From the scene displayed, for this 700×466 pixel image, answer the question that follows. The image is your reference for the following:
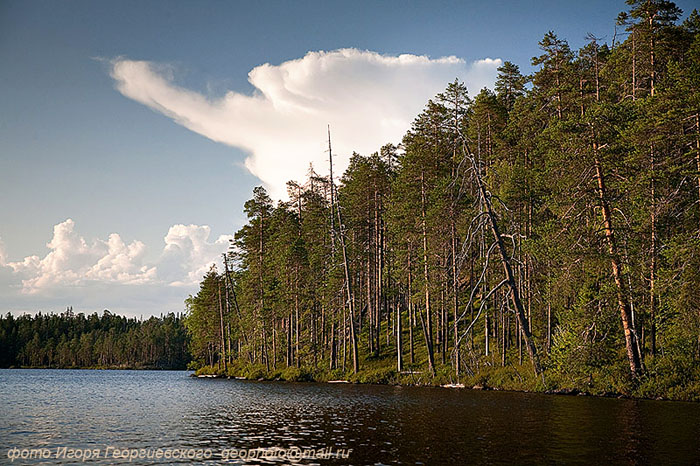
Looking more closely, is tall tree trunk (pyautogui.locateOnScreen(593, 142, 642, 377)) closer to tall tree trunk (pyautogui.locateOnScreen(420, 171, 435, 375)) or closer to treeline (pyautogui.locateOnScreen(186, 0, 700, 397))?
treeline (pyautogui.locateOnScreen(186, 0, 700, 397))

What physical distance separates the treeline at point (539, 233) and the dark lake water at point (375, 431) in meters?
5.03

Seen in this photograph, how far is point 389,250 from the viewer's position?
5425 cm

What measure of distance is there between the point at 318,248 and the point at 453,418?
33.9m

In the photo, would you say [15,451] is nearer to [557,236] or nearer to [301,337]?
[557,236]

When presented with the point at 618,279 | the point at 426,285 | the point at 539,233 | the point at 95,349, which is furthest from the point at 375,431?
the point at 95,349

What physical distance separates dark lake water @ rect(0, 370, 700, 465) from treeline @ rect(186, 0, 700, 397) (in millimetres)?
5027

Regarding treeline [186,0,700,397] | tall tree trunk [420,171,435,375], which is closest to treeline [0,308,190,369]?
treeline [186,0,700,397]

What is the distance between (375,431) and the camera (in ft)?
57.3

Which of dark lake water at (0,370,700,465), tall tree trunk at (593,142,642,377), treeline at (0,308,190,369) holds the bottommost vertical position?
treeline at (0,308,190,369)

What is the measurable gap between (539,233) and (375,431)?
68.8 ft

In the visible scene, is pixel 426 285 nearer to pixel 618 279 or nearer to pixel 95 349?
pixel 618 279

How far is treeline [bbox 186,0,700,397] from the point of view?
2762 centimetres

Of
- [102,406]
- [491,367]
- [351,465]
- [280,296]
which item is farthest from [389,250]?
[351,465]

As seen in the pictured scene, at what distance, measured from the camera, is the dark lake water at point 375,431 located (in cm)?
1322
